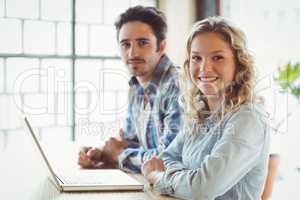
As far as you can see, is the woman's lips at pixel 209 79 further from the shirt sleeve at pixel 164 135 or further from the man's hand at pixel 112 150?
the man's hand at pixel 112 150

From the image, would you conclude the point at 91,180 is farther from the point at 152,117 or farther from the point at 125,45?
the point at 125,45

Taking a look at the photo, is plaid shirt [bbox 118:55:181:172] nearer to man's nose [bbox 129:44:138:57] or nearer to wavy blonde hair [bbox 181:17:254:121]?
man's nose [bbox 129:44:138:57]

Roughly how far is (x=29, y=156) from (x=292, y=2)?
191 centimetres

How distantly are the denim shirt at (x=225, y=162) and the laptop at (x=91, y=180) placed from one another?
121 mm

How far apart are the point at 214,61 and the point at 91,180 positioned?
1.88 feet

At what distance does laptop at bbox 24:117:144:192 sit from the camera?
4.75ft

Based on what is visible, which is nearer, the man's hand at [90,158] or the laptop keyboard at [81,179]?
the laptop keyboard at [81,179]

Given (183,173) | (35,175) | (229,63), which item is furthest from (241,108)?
(35,175)

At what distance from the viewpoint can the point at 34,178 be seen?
169 centimetres

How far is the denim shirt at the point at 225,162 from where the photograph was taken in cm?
126

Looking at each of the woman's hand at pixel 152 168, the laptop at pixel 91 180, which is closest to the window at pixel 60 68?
A: the laptop at pixel 91 180

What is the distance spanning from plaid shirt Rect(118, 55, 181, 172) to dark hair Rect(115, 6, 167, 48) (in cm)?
12

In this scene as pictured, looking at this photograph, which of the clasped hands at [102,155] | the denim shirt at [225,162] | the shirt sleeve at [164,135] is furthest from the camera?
the clasped hands at [102,155]

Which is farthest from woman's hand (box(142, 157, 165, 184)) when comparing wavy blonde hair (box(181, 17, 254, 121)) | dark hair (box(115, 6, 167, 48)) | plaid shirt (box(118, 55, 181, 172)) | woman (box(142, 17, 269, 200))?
dark hair (box(115, 6, 167, 48))
